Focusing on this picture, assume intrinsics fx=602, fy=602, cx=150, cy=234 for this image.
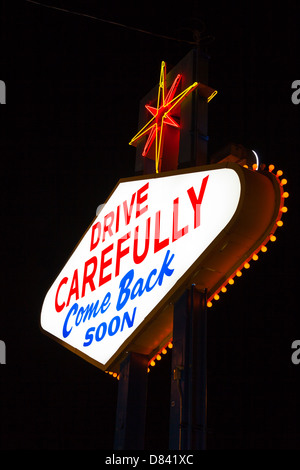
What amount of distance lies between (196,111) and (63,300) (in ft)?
11.0

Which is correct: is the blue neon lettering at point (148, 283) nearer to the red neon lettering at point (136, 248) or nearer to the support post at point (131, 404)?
the red neon lettering at point (136, 248)

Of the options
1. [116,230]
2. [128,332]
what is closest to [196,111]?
[116,230]

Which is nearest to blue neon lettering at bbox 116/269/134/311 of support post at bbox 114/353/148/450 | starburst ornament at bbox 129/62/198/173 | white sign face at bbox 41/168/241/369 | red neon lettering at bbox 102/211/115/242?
white sign face at bbox 41/168/241/369

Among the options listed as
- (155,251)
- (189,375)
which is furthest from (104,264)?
(189,375)

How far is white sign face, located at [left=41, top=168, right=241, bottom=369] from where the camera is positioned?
6.50m

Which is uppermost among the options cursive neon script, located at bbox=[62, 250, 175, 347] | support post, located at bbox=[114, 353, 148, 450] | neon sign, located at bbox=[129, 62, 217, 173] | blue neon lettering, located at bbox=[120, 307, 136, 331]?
neon sign, located at bbox=[129, 62, 217, 173]

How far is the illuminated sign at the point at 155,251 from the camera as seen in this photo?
247 inches

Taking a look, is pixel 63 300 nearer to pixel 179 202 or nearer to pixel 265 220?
pixel 179 202

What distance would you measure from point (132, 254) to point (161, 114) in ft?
7.25

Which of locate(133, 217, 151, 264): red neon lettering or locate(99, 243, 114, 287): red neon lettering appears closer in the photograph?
locate(133, 217, 151, 264): red neon lettering

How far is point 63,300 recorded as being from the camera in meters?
8.90

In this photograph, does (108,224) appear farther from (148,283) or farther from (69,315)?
(148,283)

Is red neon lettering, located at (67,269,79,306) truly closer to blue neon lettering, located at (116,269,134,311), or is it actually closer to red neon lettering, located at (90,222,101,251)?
red neon lettering, located at (90,222,101,251)

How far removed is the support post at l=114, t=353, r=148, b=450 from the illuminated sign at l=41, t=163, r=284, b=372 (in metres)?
0.17
